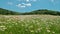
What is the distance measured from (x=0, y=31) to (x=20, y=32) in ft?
3.16

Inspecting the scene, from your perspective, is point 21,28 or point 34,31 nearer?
point 34,31

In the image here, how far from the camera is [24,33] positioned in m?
8.57

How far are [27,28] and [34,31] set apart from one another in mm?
552

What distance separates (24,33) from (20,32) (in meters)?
0.20

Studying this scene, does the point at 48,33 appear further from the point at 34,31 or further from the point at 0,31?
the point at 0,31

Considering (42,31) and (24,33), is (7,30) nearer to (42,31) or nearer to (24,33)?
(24,33)

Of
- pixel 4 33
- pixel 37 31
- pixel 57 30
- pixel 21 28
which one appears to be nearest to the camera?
pixel 4 33

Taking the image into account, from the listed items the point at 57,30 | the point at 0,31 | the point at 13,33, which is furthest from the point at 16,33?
the point at 57,30

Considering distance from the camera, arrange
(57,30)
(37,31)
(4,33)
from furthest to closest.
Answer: (57,30) < (37,31) < (4,33)

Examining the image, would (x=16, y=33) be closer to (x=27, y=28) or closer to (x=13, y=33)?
(x=13, y=33)

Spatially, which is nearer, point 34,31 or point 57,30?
point 34,31

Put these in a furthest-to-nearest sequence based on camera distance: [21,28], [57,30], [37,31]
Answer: [57,30] → [21,28] → [37,31]

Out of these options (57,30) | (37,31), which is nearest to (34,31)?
(37,31)

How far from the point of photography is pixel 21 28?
9.41 metres
